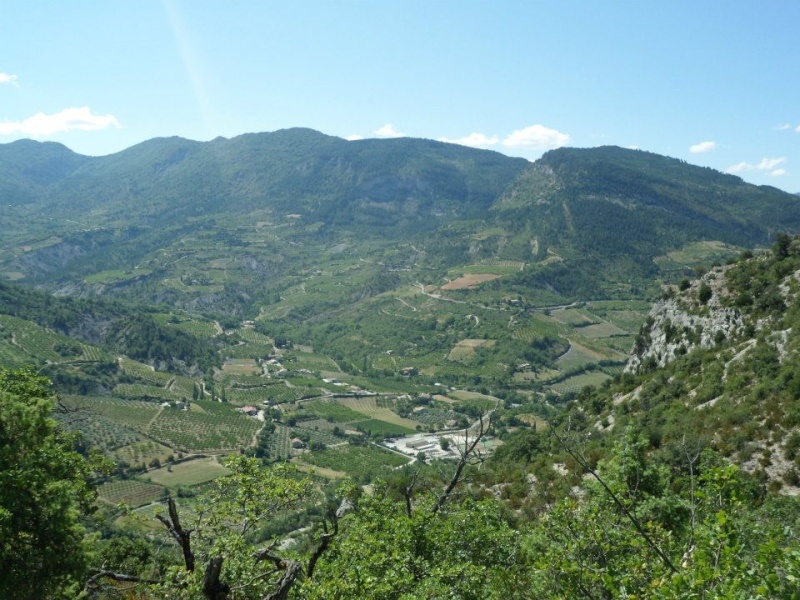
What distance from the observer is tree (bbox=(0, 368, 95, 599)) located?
1388cm

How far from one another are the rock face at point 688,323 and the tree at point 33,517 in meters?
42.6

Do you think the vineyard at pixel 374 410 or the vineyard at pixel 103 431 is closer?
the vineyard at pixel 103 431

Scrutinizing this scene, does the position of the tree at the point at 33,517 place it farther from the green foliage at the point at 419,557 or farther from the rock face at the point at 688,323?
the rock face at the point at 688,323

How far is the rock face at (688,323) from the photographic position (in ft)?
135

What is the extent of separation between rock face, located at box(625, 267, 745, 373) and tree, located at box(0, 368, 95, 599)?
4256cm

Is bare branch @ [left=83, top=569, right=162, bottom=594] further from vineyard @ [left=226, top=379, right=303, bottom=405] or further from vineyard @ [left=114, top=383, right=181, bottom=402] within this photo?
vineyard @ [left=226, top=379, right=303, bottom=405]

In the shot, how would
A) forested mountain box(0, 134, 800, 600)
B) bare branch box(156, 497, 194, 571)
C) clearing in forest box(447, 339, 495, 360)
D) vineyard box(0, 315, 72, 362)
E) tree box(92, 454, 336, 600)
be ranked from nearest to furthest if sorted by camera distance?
tree box(92, 454, 336, 600) → forested mountain box(0, 134, 800, 600) → bare branch box(156, 497, 194, 571) → vineyard box(0, 315, 72, 362) → clearing in forest box(447, 339, 495, 360)

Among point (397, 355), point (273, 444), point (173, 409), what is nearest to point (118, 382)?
point (173, 409)

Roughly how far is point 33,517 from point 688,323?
47.2m

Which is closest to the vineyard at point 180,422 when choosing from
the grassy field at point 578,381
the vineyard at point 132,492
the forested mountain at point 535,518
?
the vineyard at point 132,492

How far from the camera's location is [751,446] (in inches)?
1013

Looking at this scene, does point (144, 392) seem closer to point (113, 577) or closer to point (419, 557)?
point (113, 577)

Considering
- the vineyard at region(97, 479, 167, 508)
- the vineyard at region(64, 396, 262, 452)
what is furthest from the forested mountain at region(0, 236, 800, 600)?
the vineyard at region(64, 396, 262, 452)

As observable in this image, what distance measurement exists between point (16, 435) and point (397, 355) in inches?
6355
